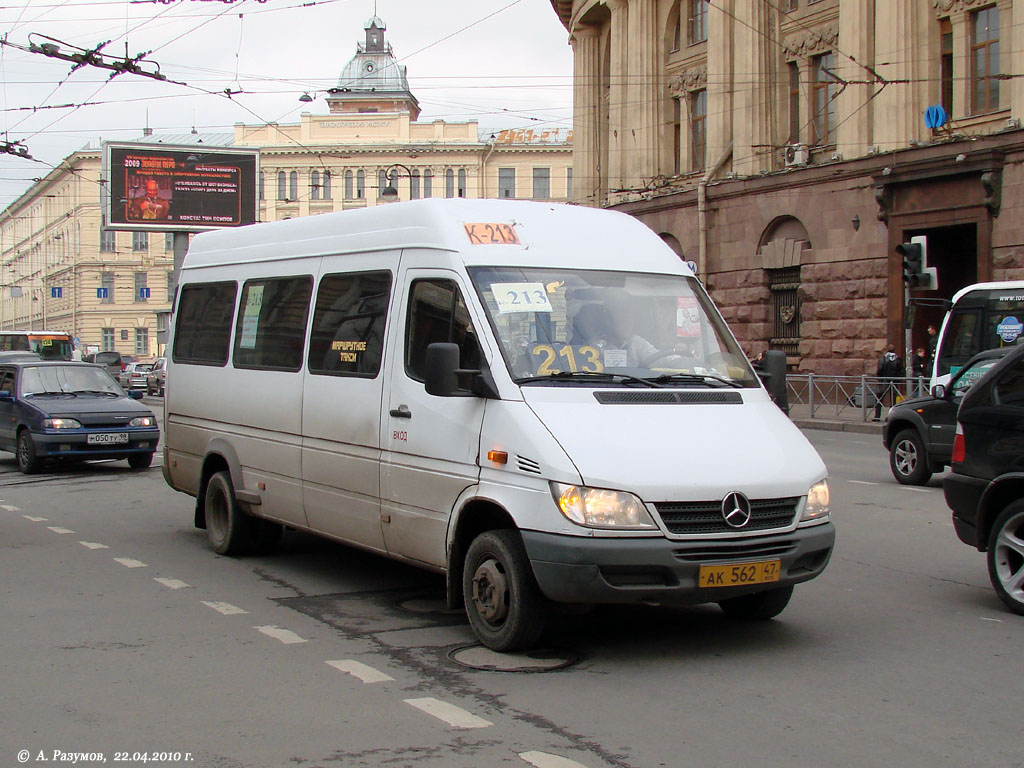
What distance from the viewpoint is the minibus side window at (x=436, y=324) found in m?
6.86

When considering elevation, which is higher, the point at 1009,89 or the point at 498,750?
the point at 1009,89

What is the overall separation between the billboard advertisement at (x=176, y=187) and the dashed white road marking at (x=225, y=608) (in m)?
36.9

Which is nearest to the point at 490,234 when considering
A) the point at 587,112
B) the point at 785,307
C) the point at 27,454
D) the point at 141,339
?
the point at 27,454

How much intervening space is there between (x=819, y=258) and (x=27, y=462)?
64.2ft

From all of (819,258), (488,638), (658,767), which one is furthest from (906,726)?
(819,258)

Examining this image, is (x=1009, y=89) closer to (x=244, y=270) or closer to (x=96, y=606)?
(x=244, y=270)

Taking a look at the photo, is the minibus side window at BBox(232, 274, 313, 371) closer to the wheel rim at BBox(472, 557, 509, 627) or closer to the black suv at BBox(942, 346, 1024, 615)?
the wheel rim at BBox(472, 557, 509, 627)

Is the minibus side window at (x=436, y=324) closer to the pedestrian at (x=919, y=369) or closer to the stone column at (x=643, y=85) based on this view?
the pedestrian at (x=919, y=369)

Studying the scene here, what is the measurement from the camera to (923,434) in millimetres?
14680

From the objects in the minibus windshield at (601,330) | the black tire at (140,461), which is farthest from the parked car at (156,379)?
the minibus windshield at (601,330)

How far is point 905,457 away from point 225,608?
9.96m

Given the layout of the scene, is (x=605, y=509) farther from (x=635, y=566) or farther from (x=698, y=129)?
(x=698, y=129)

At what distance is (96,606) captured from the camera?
775 cm

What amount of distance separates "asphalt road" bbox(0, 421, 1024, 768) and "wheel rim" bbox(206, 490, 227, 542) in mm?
369
